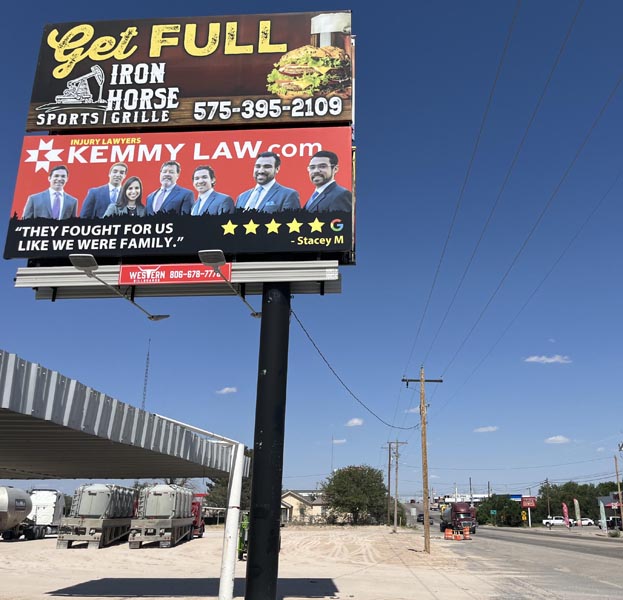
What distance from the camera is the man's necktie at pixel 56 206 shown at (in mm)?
14779

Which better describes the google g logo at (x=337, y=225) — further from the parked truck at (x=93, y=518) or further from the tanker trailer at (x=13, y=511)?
the tanker trailer at (x=13, y=511)

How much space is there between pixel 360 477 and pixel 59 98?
76.0 m

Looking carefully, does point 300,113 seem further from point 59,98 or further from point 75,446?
point 75,446

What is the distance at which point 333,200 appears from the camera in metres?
14.4

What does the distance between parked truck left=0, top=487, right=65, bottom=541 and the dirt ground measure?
3290mm

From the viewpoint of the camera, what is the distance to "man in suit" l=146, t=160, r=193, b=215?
14656 mm

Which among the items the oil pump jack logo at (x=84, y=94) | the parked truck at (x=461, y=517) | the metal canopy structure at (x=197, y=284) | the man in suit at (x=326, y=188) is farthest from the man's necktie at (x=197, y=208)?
the parked truck at (x=461, y=517)

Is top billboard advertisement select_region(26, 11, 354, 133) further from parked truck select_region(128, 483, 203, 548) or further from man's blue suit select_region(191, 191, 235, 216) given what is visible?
parked truck select_region(128, 483, 203, 548)

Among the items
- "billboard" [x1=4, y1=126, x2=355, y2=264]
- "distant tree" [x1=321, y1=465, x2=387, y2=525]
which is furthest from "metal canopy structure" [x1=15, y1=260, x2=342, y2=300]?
"distant tree" [x1=321, y1=465, x2=387, y2=525]

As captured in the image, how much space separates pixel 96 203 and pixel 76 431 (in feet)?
18.6

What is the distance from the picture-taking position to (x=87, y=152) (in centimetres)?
1532

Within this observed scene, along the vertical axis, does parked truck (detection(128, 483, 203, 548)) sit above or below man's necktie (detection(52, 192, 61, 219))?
below

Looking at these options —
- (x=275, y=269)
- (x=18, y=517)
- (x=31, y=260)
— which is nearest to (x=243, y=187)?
(x=275, y=269)

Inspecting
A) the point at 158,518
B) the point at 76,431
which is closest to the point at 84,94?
the point at 76,431
